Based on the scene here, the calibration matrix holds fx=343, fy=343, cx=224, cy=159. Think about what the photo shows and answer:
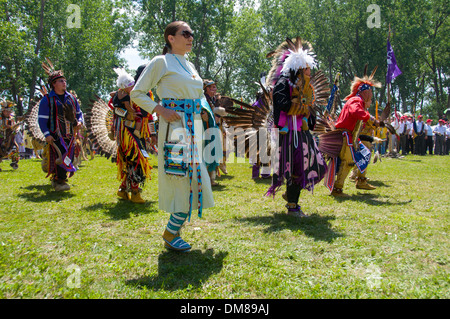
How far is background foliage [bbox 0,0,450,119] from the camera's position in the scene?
83.1 feet

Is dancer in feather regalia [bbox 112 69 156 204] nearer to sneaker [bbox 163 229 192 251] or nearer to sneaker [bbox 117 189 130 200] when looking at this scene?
sneaker [bbox 117 189 130 200]

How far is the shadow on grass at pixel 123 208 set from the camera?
15.6 feet

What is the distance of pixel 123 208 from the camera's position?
5.15m

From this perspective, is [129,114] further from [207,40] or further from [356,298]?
[207,40]

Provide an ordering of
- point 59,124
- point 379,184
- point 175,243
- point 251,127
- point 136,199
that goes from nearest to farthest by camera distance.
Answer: point 175,243 → point 136,199 → point 251,127 → point 59,124 → point 379,184

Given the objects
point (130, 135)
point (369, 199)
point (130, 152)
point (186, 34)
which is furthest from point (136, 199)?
point (369, 199)

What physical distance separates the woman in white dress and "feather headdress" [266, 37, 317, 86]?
1566 millimetres

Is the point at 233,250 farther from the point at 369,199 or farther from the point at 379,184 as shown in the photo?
the point at 379,184

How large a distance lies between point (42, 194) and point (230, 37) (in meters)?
30.8

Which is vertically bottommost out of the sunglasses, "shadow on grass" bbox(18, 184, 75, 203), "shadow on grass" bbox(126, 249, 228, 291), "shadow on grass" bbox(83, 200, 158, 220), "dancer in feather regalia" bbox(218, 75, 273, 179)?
"shadow on grass" bbox(126, 249, 228, 291)

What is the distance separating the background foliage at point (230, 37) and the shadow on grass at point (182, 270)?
2232cm

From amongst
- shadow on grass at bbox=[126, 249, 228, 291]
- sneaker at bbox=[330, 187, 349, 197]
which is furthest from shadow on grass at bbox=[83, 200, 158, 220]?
sneaker at bbox=[330, 187, 349, 197]

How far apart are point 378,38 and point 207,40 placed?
645 inches
